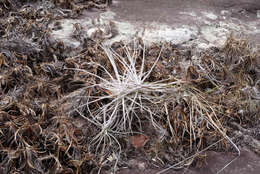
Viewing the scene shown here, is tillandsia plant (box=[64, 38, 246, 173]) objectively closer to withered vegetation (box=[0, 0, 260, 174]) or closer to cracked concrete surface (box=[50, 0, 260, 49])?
withered vegetation (box=[0, 0, 260, 174])

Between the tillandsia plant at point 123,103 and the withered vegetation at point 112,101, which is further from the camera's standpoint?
the tillandsia plant at point 123,103

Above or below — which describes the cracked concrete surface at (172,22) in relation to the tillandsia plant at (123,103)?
above

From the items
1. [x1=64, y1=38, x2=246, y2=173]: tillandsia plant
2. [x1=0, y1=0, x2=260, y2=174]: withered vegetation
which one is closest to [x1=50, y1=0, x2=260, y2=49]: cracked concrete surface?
[x1=0, y1=0, x2=260, y2=174]: withered vegetation

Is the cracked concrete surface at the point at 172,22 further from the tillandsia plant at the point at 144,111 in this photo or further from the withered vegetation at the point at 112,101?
the tillandsia plant at the point at 144,111

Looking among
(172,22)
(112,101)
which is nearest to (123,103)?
(112,101)

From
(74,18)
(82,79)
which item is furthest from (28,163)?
(74,18)

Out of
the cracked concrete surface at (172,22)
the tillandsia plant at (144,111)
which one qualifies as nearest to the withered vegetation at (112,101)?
the tillandsia plant at (144,111)

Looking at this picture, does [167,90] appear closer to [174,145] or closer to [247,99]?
[174,145]

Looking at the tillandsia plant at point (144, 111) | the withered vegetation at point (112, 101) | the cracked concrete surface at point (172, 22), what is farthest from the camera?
the cracked concrete surface at point (172, 22)
